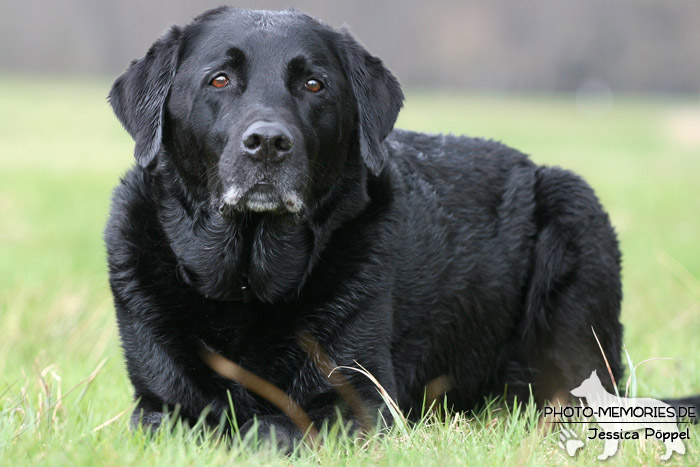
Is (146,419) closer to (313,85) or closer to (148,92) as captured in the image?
(148,92)

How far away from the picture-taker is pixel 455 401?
4.01m

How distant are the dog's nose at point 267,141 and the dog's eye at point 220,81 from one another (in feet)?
1.17

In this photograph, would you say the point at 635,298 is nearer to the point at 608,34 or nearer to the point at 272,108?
the point at 272,108

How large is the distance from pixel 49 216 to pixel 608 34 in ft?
161

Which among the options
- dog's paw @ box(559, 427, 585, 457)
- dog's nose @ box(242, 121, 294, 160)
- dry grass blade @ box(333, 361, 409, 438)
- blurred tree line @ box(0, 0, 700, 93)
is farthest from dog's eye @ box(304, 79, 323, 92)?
blurred tree line @ box(0, 0, 700, 93)

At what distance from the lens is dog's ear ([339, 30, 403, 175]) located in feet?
11.4

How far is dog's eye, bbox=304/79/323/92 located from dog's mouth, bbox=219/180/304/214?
1.53 ft

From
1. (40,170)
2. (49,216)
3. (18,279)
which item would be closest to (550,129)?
(40,170)

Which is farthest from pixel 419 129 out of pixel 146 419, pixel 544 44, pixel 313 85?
pixel 544 44

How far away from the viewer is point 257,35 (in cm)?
333

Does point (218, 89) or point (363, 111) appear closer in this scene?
point (218, 89)

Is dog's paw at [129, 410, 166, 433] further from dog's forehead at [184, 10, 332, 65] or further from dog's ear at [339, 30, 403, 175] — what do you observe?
dog's forehead at [184, 10, 332, 65]

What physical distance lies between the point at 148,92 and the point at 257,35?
512mm

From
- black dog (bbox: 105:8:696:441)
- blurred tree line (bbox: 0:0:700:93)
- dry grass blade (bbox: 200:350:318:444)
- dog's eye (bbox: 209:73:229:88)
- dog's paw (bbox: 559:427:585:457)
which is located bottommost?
blurred tree line (bbox: 0:0:700:93)
